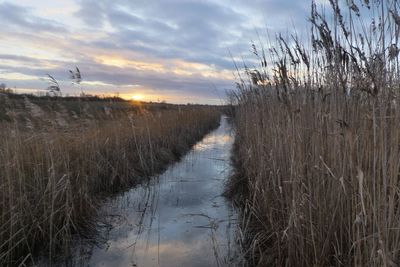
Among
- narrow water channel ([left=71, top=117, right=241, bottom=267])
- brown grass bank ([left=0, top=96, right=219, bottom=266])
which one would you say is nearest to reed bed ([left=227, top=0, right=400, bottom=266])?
narrow water channel ([left=71, top=117, right=241, bottom=267])

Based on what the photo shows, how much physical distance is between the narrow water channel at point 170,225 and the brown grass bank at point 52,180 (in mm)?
384

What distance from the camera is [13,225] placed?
12.4 feet

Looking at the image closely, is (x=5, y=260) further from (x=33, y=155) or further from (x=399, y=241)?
(x=399, y=241)

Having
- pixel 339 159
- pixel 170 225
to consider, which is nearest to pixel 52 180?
pixel 170 225

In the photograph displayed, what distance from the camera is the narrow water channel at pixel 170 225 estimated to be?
4395 millimetres

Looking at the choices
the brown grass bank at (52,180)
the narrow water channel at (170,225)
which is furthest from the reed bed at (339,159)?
the brown grass bank at (52,180)

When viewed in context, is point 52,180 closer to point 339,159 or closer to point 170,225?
point 170,225

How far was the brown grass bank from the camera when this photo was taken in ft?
13.1

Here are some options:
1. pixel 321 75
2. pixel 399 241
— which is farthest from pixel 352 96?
pixel 399 241

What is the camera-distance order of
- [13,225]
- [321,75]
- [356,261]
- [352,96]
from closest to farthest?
[356,261], [352,96], [321,75], [13,225]

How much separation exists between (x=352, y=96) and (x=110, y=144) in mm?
5916

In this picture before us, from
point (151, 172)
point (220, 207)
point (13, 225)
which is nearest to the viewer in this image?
point (13, 225)

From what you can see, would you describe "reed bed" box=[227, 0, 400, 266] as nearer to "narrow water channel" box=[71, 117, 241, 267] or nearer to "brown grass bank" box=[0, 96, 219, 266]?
"narrow water channel" box=[71, 117, 241, 267]

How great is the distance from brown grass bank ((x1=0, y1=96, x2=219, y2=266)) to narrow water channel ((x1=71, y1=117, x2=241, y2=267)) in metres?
0.38
